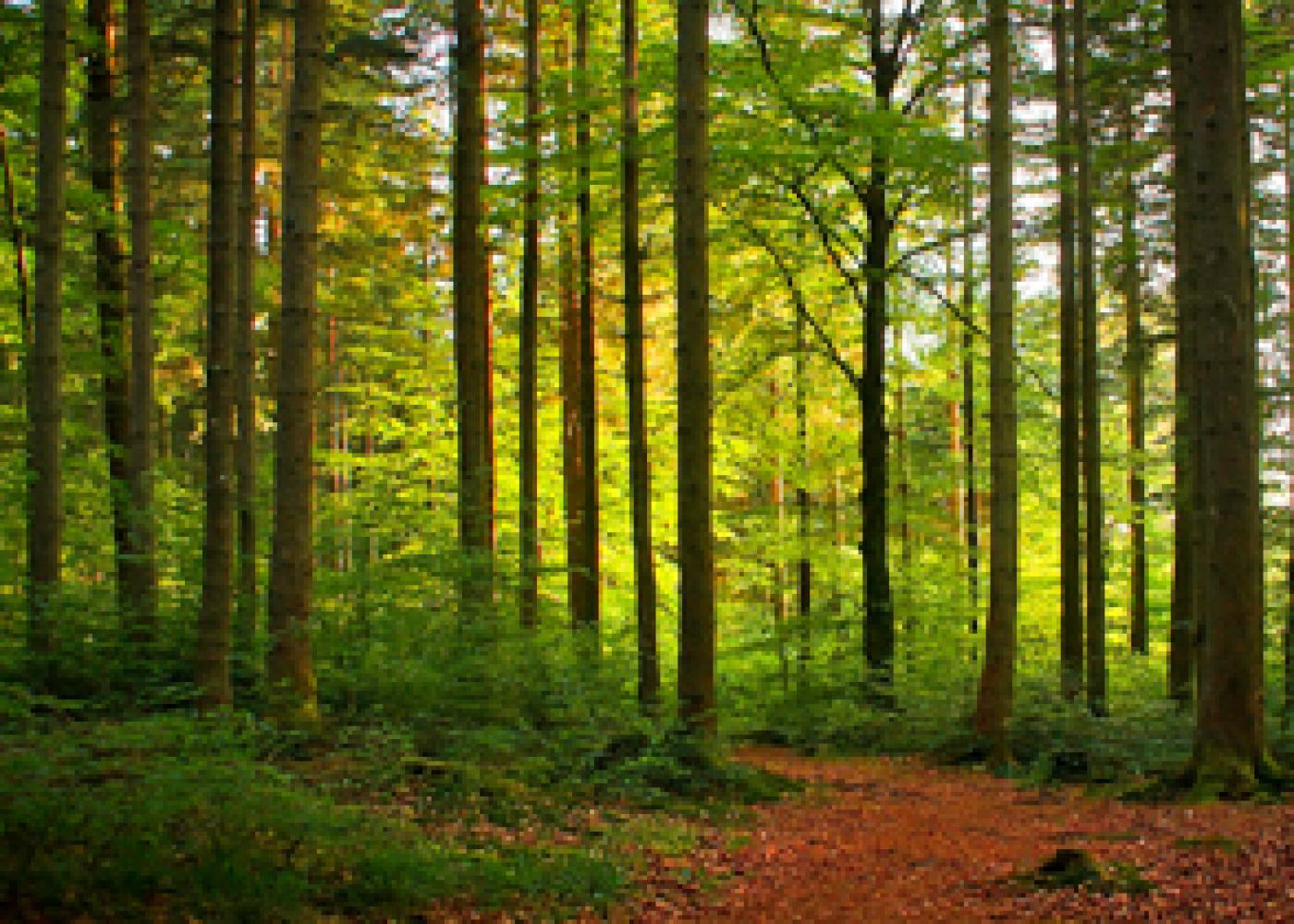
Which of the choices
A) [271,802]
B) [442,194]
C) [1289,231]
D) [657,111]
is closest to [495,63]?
[442,194]

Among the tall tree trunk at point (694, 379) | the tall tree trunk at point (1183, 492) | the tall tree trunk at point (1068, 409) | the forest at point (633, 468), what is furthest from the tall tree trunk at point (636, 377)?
the tall tree trunk at point (1183, 492)

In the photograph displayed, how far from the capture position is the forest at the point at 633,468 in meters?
6.89

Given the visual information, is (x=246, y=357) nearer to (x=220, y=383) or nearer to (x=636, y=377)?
(x=220, y=383)

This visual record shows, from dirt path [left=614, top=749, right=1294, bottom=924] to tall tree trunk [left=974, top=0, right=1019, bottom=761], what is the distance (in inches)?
94.0

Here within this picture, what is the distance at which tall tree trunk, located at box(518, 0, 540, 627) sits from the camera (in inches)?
591

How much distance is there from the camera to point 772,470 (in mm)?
23078

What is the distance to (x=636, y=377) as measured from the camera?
14203mm

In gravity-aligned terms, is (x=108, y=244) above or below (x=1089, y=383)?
above

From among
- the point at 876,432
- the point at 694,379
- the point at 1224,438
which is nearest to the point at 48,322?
the point at 694,379

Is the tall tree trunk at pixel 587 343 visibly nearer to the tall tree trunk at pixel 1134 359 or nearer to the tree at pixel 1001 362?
the tree at pixel 1001 362

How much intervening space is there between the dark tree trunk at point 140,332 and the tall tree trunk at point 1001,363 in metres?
9.39

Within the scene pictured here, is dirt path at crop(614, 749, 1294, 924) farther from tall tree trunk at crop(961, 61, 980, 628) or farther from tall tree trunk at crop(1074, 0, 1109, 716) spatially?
tall tree trunk at crop(961, 61, 980, 628)

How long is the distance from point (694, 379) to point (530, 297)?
22.1 ft

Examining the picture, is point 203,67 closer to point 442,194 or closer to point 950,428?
point 442,194
